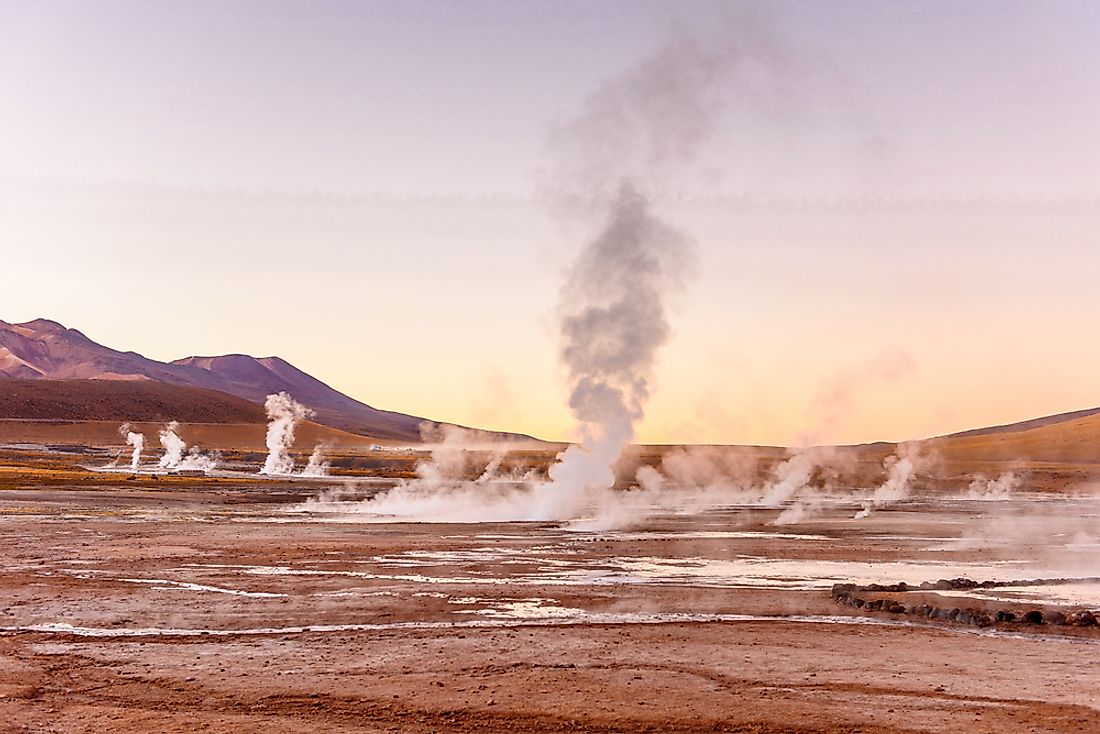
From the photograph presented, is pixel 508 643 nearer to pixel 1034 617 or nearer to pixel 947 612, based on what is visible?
pixel 947 612

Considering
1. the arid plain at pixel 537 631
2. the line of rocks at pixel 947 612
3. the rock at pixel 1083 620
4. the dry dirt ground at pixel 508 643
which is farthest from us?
the line of rocks at pixel 947 612

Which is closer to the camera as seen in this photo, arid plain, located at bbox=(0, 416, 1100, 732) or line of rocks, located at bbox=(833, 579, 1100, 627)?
arid plain, located at bbox=(0, 416, 1100, 732)

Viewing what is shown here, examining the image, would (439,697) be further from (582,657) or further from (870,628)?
(870,628)

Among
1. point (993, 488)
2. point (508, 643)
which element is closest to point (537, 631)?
point (508, 643)

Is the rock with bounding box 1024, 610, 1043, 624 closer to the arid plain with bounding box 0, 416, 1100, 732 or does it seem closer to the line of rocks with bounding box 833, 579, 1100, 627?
the line of rocks with bounding box 833, 579, 1100, 627

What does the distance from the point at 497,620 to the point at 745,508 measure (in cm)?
4772

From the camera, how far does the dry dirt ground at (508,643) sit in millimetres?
14023

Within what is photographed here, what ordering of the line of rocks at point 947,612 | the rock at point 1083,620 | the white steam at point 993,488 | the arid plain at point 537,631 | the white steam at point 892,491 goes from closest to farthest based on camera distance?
the arid plain at point 537,631 → the rock at point 1083,620 → the line of rocks at point 947,612 → the white steam at point 892,491 → the white steam at point 993,488

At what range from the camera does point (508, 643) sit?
18.8 meters

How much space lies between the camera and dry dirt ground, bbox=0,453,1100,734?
14.0 m

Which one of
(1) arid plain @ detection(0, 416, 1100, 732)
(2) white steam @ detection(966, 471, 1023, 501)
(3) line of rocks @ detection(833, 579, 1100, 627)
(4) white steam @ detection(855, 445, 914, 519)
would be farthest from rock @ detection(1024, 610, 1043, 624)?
(2) white steam @ detection(966, 471, 1023, 501)

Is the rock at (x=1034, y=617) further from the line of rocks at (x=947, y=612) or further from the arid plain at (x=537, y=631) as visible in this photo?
the arid plain at (x=537, y=631)

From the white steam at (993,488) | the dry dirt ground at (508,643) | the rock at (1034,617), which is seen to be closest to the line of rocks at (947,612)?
the rock at (1034,617)

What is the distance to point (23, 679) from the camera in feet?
51.2
